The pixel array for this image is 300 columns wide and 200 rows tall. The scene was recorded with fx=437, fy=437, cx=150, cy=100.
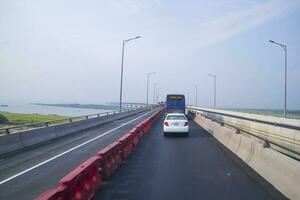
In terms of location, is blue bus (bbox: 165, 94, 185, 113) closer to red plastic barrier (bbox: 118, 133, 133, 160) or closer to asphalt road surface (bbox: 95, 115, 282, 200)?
red plastic barrier (bbox: 118, 133, 133, 160)

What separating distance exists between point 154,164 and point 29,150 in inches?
284

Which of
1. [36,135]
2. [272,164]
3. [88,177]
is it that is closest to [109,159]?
[88,177]

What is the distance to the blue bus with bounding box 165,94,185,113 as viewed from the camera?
198 ft

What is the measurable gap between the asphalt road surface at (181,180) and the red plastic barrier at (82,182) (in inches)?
10.8

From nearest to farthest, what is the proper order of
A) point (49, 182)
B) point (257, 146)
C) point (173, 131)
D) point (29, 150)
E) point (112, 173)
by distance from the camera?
point (49, 182) → point (112, 173) → point (257, 146) → point (29, 150) → point (173, 131)

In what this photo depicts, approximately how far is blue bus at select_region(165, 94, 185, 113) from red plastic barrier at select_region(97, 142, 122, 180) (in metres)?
46.3

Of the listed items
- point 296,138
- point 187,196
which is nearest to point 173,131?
point 296,138

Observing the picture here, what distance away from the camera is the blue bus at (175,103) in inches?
2382

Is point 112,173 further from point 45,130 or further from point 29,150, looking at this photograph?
point 45,130

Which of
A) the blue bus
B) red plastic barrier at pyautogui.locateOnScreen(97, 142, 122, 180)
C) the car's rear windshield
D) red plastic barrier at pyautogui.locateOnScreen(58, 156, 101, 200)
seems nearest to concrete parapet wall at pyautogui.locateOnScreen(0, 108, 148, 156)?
red plastic barrier at pyautogui.locateOnScreen(97, 142, 122, 180)

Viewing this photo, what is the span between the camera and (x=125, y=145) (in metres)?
16.2

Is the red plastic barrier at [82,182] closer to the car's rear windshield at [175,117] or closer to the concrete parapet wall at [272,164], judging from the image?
the concrete parapet wall at [272,164]

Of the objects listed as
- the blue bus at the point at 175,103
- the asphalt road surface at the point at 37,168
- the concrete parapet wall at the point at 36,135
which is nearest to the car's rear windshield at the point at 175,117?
the concrete parapet wall at the point at 36,135

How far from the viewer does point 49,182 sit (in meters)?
11.2
